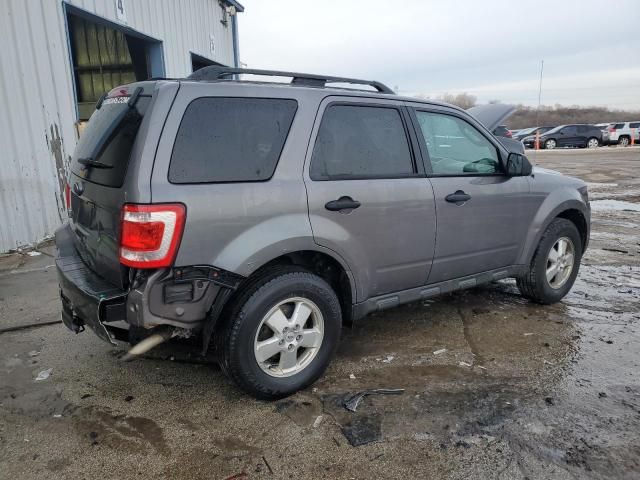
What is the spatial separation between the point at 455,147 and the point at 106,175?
8.28 ft

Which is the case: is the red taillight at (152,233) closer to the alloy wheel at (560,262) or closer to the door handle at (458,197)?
the door handle at (458,197)

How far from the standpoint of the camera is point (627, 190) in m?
12.0

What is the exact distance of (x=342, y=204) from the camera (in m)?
2.98

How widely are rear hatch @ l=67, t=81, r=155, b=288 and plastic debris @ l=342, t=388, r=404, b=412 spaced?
1463mm

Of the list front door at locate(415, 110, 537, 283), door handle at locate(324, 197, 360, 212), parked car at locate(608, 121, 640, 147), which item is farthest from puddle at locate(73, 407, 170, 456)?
parked car at locate(608, 121, 640, 147)

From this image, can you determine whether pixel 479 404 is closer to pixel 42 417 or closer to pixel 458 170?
pixel 458 170

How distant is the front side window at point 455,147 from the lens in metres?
3.59

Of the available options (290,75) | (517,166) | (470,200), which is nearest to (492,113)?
(517,166)

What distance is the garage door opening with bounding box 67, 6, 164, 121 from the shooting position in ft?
36.7

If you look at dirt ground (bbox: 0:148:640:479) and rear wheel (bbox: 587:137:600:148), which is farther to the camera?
rear wheel (bbox: 587:137:600:148)

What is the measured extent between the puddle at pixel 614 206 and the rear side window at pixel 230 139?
343 inches

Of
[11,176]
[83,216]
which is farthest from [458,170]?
[11,176]

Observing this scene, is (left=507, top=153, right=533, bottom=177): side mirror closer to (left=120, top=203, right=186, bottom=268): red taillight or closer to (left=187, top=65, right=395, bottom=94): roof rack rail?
(left=187, top=65, right=395, bottom=94): roof rack rail

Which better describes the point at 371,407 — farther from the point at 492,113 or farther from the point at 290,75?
the point at 492,113
